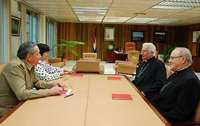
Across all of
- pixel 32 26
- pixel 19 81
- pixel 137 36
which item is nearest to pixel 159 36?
pixel 137 36

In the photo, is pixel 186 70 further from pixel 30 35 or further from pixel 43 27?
pixel 43 27

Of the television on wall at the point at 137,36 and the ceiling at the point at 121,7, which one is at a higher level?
the ceiling at the point at 121,7

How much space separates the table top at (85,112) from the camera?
1.78 meters

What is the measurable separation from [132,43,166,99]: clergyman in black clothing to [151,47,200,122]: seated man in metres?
0.75

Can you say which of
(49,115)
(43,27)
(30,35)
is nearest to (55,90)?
(49,115)

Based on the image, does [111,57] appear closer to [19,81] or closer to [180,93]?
[180,93]

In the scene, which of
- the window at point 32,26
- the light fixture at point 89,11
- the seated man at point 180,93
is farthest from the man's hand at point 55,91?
the window at point 32,26

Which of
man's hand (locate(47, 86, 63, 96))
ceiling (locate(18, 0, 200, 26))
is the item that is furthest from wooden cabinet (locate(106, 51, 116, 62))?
man's hand (locate(47, 86, 63, 96))

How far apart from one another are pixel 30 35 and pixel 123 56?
6.60 meters

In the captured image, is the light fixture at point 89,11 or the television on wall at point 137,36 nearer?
the light fixture at point 89,11

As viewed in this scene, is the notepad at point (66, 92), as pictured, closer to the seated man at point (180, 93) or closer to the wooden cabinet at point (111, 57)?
the seated man at point (180, 93)

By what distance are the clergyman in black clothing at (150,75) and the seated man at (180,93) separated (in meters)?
0.75

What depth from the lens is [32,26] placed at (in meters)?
8.95

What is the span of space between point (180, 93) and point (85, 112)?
1032mm
